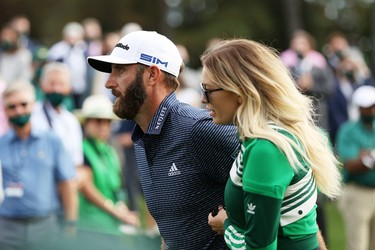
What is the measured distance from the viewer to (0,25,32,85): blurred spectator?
1658 cm

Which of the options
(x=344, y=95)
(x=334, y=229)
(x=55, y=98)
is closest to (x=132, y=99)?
(x=55, y=98)

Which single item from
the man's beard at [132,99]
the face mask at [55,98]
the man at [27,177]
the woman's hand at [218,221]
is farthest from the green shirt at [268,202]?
the face mask at [55,98]

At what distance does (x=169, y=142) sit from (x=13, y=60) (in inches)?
471

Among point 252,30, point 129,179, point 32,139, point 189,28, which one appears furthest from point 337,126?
point 189,28

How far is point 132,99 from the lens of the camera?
17.3 ft

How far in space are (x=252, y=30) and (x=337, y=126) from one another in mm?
17232

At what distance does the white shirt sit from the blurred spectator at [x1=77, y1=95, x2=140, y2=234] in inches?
7.1

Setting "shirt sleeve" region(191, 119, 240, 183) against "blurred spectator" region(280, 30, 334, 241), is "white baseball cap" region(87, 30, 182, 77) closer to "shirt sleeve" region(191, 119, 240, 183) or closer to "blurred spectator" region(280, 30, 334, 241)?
"shirt sleeve" region(191, 119, 240, 183)

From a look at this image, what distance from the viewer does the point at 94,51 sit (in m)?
17.0

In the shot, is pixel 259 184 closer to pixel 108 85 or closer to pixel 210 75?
pixel 210 75

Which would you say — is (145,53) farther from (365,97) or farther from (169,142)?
(365,97)

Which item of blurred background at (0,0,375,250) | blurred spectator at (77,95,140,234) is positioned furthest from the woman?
blurred background at (0,0,375,250)

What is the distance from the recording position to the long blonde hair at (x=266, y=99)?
4.37 meters

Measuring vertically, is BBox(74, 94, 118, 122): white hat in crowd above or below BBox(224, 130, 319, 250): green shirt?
below
